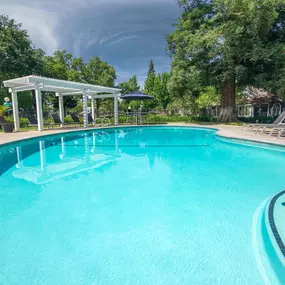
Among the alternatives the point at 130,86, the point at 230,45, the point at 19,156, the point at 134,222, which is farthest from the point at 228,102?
the point at 134,222

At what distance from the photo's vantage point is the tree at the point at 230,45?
13.6 meters

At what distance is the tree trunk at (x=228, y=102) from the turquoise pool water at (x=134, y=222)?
12.5m

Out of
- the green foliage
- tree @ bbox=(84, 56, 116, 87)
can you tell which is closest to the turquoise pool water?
the green foliage

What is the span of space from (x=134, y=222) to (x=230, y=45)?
1528cm

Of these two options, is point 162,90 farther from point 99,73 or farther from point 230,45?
point 230,45

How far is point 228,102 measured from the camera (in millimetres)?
17516

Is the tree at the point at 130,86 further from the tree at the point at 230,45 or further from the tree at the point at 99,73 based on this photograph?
the tree at the point at 230,45

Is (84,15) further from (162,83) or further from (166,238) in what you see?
(166,238)

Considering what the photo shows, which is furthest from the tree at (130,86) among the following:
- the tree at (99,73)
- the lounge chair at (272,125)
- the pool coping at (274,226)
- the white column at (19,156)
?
the pool coping at (274,226)

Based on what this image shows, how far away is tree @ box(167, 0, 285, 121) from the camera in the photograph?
13.6 m

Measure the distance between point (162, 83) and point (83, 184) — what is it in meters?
25.6

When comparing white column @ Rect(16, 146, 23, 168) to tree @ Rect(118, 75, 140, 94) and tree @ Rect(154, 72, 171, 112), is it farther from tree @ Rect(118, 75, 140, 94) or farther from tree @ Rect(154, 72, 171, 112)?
tree @ Rect(154, 72, 171, 112)

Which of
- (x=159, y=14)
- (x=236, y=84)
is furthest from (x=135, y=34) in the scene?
(x=236, y=84)

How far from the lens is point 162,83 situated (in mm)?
28234
